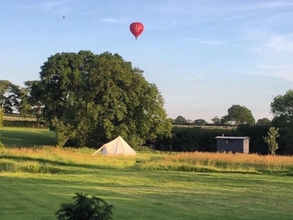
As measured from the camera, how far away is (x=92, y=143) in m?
50.8

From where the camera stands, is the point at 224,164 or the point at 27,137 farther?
the point at 27,137

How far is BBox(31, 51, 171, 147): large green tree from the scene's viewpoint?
156 ft

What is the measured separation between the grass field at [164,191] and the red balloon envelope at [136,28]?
10467 mm

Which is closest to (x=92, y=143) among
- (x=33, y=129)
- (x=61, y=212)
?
(x=33, y=129)

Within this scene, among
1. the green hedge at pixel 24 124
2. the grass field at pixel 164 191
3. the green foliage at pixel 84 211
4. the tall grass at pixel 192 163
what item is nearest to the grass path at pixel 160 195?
the grass field at pixel 164 191

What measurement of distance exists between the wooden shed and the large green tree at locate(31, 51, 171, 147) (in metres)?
6.22

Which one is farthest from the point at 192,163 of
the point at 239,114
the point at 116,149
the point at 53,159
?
the point at 239,114

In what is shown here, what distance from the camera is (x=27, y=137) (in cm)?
5956

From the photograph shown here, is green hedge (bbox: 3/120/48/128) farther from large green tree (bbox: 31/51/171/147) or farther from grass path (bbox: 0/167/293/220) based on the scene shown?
grass path (bbox: 0/167/293/220)

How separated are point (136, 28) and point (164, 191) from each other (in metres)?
19.8

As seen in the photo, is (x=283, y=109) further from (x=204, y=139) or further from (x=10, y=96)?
(x=10, y=96)

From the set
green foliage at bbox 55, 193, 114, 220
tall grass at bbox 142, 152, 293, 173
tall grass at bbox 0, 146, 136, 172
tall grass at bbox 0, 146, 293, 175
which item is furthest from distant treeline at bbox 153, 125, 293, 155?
green foliage at bbox 55, 193, 114, 220

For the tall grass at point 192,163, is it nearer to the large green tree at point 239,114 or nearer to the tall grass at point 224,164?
the tall grass at point 224,164

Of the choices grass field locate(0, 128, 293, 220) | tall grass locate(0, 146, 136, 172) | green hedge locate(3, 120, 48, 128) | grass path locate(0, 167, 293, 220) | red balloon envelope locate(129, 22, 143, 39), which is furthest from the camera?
green hedge locate(3, 120, 48, 128)
